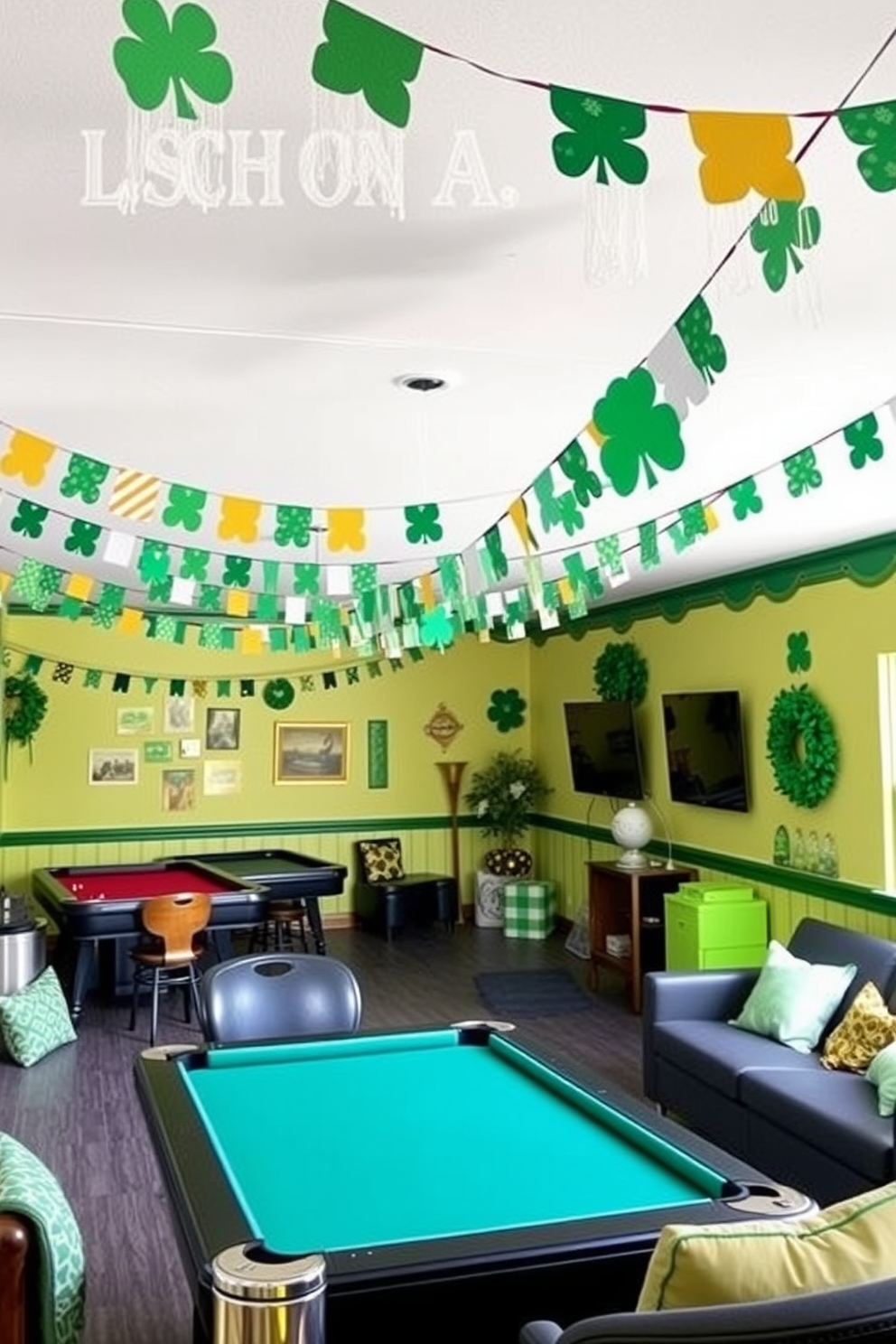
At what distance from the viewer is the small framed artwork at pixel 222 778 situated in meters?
9.07

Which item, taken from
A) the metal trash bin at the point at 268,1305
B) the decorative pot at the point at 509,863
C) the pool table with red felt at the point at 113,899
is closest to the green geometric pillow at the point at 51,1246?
the metal trash bin at the point at 268,1305

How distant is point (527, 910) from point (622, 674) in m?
2.20

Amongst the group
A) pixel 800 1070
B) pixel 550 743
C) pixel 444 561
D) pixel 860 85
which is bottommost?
pixel 800 1070

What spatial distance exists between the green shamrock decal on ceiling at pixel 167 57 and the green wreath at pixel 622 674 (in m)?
6.60

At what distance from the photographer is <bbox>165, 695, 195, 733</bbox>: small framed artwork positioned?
8.95 meters

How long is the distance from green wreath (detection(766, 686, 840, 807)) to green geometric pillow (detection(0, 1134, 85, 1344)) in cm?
446

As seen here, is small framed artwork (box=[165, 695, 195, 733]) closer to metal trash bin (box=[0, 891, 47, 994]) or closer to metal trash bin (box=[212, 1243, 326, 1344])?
metal trash bin (box=[0, 891, 47, 994])

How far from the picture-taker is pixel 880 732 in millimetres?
5391

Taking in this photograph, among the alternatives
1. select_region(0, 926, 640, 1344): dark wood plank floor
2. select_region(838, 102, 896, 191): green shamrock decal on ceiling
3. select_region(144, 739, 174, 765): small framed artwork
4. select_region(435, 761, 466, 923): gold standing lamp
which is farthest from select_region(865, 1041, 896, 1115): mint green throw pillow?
select_region(144, 739, 174, 765): small framed artwork

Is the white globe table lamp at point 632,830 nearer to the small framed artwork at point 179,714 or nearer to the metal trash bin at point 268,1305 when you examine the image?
the small framed artwork at point 179,714

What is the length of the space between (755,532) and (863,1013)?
2266 millimetres

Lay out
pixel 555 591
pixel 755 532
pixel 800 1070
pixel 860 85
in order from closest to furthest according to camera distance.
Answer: pixel 860 85 → pixel 800 1070 → pixel 755 532 → pixel 555 591

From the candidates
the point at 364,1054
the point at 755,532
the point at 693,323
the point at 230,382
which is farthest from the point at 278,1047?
the point at 755,532

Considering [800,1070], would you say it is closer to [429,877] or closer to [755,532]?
[755,532]
